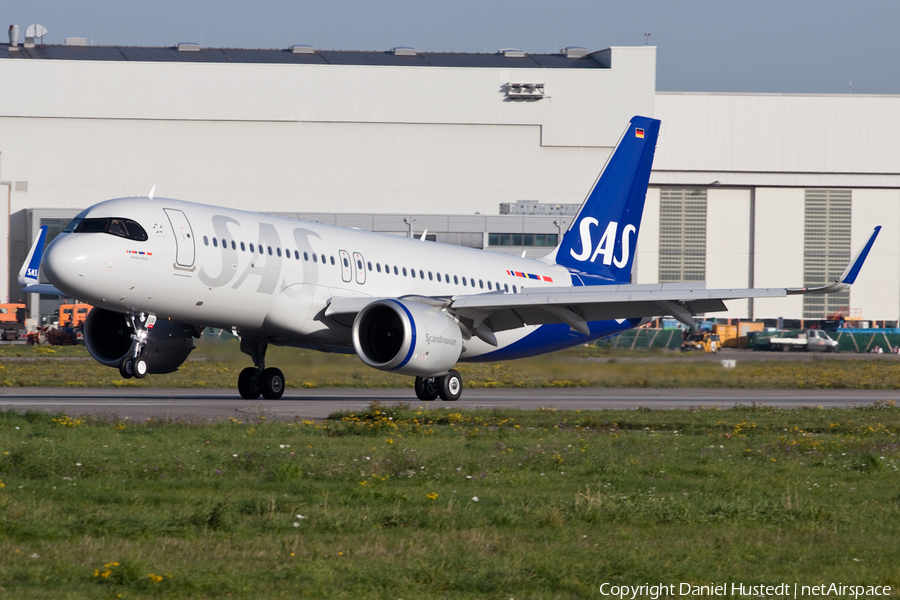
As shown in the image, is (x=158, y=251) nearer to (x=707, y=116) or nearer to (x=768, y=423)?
(x=768, y=423)

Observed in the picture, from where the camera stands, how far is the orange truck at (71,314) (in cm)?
7512

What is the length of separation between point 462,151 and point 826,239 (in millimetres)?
33898

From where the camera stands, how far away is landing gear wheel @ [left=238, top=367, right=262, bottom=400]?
2714 cm

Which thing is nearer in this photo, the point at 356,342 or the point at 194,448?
the point at 194,448

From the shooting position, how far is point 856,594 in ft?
25.3

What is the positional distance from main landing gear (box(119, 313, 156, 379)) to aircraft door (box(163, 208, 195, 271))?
1.58 m

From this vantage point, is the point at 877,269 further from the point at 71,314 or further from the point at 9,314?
the point at 9,314

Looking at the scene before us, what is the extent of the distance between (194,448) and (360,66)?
80.2 metres

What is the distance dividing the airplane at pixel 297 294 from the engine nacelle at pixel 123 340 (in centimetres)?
3

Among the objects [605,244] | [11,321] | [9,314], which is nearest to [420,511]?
[605,244]

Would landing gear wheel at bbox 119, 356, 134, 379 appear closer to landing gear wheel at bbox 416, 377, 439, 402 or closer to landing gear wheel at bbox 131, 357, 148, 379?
landing gear wheel at bbox 131, 357, 148, 379

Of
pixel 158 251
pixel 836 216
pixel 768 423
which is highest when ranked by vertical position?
pixel 836 216

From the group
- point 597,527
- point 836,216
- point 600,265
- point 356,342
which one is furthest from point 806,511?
point 836,216

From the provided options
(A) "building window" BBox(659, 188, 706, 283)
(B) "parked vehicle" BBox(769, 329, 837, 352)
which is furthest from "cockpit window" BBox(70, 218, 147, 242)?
(A) "building window" BBox(659, 188, 706, 283)
